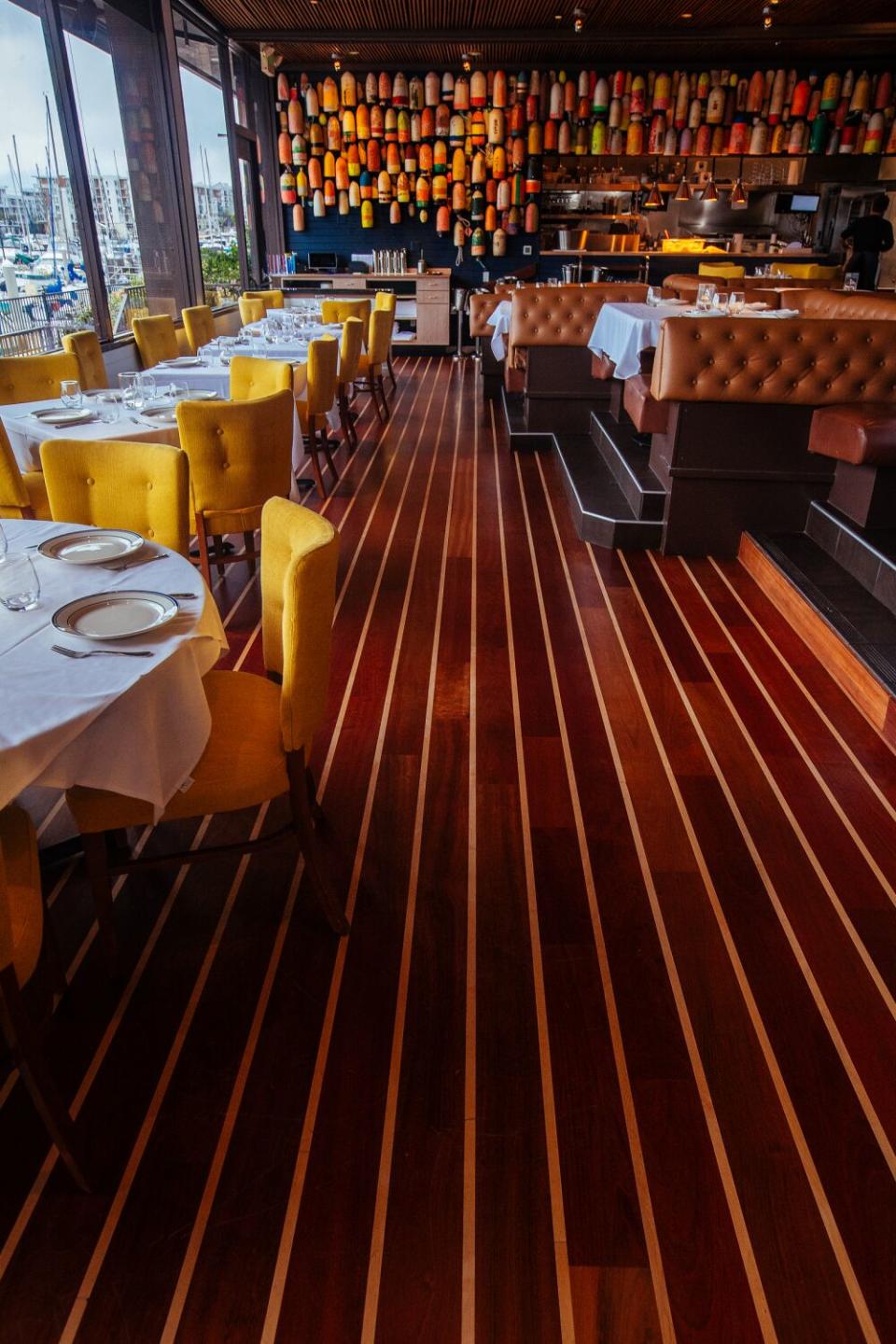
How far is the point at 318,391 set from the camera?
5438 millimetres

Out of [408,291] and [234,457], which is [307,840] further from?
[408,291]

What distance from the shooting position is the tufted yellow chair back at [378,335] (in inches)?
291

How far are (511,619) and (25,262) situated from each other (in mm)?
4797

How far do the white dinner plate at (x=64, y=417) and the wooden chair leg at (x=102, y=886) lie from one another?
2551 mm

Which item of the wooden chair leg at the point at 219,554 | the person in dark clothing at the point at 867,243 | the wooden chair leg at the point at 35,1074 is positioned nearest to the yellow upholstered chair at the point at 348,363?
the wooden chair leg at the point at 219,554

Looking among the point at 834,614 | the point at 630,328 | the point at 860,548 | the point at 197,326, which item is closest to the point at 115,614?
the point at 834,614

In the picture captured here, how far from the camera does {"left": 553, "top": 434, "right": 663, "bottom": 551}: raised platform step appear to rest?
4668 mm

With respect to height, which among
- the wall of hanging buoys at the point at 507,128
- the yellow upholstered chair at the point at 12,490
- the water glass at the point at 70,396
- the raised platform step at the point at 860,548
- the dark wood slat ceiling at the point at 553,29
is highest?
the dark wood slat ceiling at the point at 553,29

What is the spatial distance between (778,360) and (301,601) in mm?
3285

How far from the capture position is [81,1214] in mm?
1514

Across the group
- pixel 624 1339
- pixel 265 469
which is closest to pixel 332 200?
pixel 265 469

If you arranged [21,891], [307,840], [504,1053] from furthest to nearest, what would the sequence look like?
[307,840], [504,1053], [21,891]

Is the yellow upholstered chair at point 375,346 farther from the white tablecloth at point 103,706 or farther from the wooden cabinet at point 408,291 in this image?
the white tablecloth at point 103,706

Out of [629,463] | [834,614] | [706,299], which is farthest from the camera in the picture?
[706,299]
